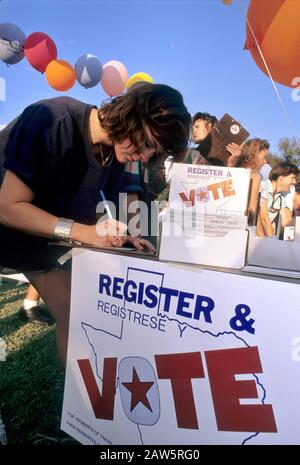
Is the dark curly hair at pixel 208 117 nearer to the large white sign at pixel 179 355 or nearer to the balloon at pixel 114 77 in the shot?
the balloon at pixel 114 77

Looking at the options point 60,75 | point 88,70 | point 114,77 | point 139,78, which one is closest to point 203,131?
point 139,78

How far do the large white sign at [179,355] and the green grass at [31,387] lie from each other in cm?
35

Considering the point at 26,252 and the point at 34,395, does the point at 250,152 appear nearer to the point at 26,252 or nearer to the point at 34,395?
the point at 26,252

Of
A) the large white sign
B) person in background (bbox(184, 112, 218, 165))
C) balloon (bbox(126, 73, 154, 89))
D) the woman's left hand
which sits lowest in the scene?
the large white sign

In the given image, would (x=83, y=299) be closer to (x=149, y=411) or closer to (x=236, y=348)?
(x=149, y=411)

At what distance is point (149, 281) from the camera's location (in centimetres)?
94

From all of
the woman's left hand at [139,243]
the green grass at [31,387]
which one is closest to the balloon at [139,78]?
the woman's left hand at [139,243]

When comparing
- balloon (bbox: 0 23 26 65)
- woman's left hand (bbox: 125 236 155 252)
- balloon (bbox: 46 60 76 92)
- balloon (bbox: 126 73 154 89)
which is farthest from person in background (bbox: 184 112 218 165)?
balloon (bbox: 0 23 26 65)

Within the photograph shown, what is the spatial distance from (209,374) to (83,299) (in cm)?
44

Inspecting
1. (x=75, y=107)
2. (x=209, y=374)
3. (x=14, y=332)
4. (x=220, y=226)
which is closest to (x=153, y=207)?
(x=75, y=107)

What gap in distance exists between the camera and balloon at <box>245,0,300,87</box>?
5.37 ft

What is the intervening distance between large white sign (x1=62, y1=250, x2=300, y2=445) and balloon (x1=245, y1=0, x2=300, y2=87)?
1439mm

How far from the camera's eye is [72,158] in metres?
1.20

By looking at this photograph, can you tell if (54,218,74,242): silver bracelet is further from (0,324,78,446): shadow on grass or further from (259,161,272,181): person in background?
(259,161,272,181): person in background
